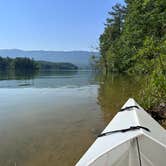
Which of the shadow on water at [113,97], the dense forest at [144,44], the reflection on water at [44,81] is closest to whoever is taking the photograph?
the dense forest at [144,44]

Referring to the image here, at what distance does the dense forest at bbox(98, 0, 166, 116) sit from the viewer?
8.80 meters

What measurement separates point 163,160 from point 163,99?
527 centimetres

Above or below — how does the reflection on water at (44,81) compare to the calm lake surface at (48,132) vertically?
above

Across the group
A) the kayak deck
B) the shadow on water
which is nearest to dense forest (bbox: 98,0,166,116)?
the shadow on water

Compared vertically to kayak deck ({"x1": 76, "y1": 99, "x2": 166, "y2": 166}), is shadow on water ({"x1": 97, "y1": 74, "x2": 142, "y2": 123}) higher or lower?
lower

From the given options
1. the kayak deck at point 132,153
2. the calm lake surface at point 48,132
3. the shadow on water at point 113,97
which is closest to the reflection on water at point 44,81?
the shadow on water at point 113,97

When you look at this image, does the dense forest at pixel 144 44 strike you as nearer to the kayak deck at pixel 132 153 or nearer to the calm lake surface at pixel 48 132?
the calm lake surface at pixel 48 132

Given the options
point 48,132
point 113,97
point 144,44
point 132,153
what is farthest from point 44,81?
point 132,153

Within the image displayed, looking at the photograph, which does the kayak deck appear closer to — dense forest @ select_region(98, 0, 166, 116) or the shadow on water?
dense forest @ select_region(98, 0, 166, 116)

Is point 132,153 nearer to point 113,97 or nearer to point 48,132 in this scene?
Answer: point 48,132

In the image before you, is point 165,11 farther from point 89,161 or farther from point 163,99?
point 89,161

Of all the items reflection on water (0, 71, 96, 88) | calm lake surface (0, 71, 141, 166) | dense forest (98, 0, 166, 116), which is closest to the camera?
calm lake surface (0, 71, 141, 166)

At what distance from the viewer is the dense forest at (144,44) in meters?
8.80

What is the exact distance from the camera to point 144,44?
1024cm
